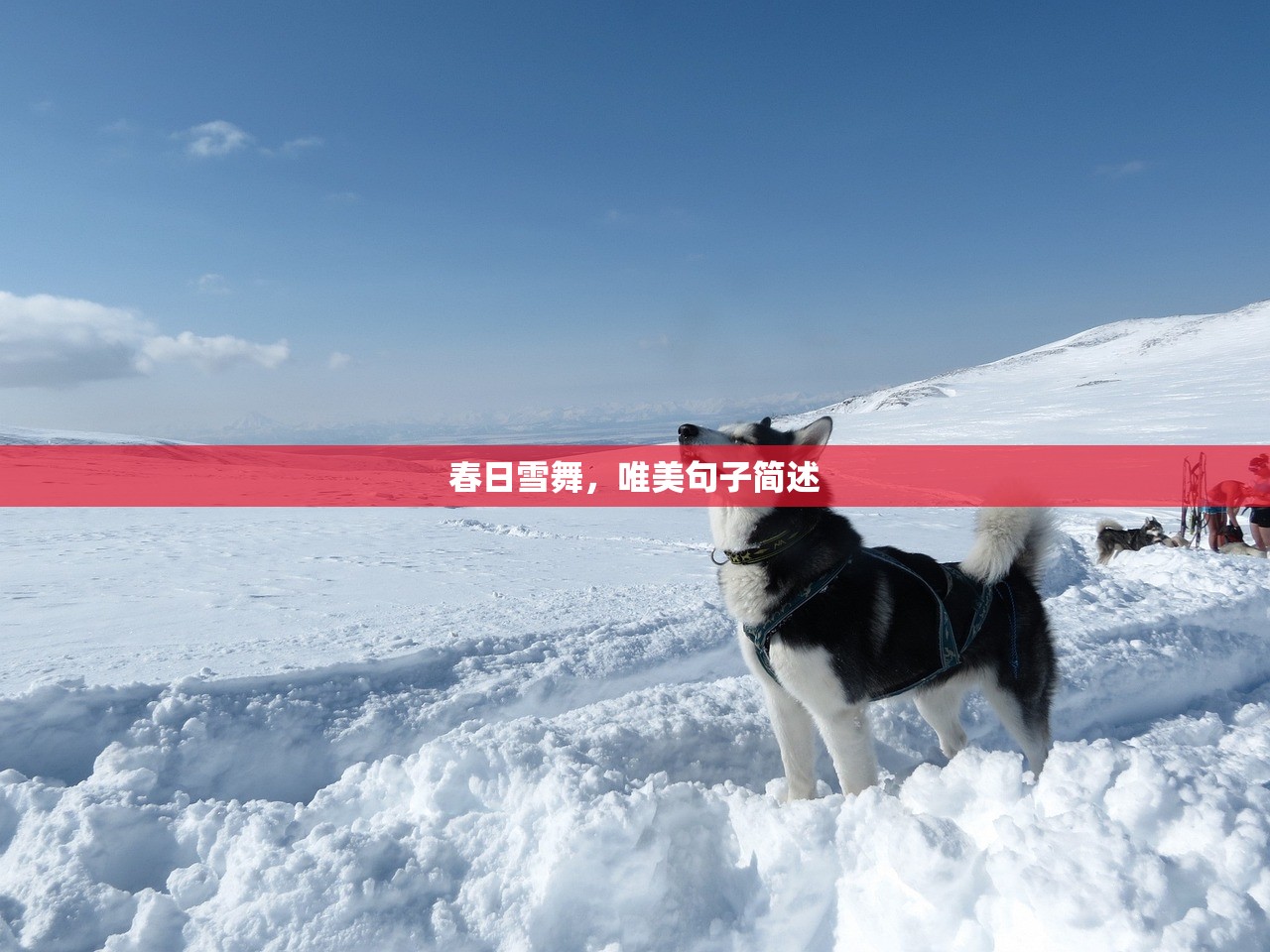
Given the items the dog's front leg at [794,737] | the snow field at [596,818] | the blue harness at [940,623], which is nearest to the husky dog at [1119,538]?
the snow field at [596,818]

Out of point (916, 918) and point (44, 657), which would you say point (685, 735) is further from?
point (44, 657)

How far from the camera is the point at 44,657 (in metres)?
4.48

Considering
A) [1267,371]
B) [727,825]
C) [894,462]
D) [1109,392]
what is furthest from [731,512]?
[1267,371]

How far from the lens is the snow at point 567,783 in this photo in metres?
1.80

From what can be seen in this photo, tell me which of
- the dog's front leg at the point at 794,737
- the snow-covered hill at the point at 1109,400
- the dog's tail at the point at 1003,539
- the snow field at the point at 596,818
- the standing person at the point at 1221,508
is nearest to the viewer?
the snow field at the point at 596,818

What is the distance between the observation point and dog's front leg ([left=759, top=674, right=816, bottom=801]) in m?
2.85

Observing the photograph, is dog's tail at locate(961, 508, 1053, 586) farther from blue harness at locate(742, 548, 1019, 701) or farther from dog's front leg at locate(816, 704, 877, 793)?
dog's front leg at locate(816, 704, 877, 793)

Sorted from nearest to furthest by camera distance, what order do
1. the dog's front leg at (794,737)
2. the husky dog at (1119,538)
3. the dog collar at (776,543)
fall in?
1. the dog collar at (776,543)
2. the dog's front leg at (794,737)
3. the husky dog at (1119,538)

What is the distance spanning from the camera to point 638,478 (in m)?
4.73

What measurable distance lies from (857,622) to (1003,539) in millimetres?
842

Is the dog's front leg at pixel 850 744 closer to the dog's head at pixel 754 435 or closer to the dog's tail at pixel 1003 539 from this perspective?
the dog's tail at pixel 1003 539

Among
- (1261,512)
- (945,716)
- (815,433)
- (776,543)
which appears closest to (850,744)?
(776,543)

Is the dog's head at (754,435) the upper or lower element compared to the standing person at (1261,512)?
upper

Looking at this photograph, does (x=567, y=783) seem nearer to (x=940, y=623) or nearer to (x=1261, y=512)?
(x=940, y=623)
